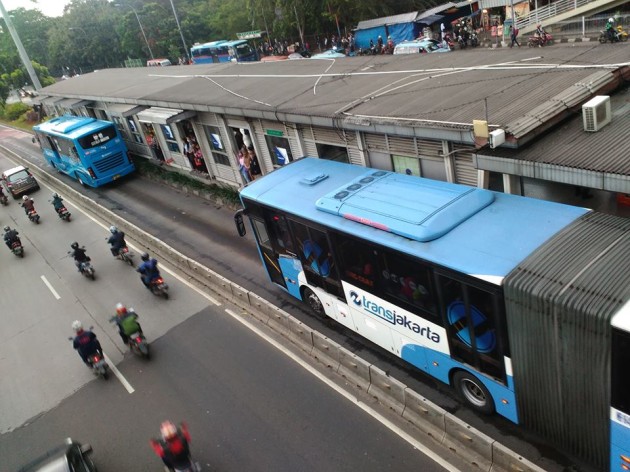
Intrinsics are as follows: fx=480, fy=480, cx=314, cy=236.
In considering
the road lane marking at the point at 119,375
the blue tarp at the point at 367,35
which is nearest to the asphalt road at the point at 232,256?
the road lane marking at the point at 119,375

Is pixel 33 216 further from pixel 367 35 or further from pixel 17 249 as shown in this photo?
pixel 367 35

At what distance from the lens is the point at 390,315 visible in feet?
29.3

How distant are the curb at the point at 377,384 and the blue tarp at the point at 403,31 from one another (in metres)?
34.5

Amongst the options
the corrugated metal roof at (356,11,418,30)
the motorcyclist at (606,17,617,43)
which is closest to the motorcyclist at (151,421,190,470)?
the motorcyclist at (606,17,617,43)

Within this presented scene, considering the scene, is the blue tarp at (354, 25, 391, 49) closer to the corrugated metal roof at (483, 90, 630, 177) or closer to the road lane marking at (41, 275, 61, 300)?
the road lane marking at (41, 275, 61, 300)

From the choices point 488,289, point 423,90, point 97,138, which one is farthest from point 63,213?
point 488,289

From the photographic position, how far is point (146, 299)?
14.4 m

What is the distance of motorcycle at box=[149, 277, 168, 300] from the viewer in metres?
14.0

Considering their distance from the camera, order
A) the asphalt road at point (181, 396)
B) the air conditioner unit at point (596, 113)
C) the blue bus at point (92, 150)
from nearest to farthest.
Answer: the asphalt road at point (181, 396) → the air conditioner unit at point (596, 113) → the blue bus at point (92, 150)

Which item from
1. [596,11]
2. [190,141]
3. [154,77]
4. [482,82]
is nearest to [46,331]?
[190,141]

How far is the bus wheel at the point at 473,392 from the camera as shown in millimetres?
7851

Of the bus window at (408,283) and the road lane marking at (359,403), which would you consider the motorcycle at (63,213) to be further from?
the bus window at (408,283)

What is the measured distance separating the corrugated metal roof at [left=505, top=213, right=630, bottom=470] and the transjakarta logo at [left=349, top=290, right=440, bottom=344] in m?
1.66

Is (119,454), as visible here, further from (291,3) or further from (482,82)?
(291,3)
